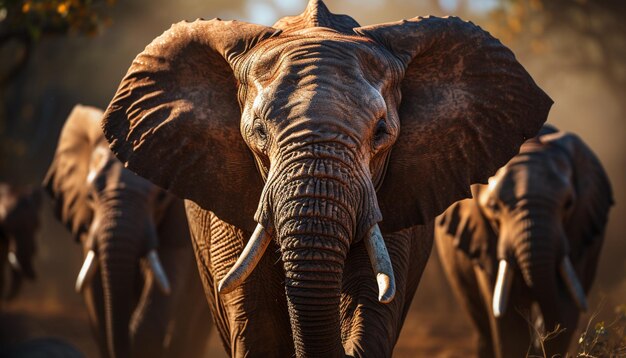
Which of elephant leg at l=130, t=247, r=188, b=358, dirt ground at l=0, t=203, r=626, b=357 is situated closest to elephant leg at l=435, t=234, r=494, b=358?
elephant leg at l=130, t=247, r=188, b=358

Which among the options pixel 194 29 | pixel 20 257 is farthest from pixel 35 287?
pixel 194 29

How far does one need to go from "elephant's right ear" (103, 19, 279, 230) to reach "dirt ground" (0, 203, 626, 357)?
6.23 metres

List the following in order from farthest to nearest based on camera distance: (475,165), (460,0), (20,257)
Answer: (460,0) < (20,257) < (475,165)

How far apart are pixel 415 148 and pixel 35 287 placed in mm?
14972

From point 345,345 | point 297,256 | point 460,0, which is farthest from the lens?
point 460,0

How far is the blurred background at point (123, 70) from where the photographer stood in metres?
13.5

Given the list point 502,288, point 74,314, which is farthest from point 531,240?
point 74,314

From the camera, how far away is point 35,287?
63.9 ft

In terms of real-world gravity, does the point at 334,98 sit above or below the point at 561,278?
above

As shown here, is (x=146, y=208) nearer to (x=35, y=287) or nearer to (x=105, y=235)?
(x=105, y=235)

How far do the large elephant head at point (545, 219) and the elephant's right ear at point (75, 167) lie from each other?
292 cm

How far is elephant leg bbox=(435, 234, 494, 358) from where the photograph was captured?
369 inches

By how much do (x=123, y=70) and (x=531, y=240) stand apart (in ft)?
54.6

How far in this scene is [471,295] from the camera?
31.2 ft
